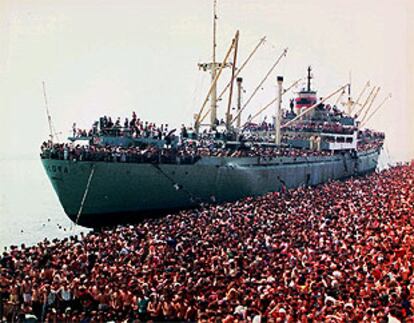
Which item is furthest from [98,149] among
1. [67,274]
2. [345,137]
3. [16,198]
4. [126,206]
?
[16,198]

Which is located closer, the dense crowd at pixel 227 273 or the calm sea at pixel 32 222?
the dense crowd at pixel 227 273

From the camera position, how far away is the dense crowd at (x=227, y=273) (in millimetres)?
14758

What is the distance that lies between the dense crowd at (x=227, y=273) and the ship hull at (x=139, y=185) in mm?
6569

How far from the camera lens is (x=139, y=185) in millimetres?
35719

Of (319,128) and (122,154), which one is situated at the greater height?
(319,128)

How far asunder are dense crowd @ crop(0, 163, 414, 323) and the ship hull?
6.57 meters

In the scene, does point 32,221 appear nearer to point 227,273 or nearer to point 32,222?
point 32,222

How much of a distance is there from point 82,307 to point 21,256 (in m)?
6.83

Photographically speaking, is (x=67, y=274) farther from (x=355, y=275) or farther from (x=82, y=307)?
(x=355, y=275)

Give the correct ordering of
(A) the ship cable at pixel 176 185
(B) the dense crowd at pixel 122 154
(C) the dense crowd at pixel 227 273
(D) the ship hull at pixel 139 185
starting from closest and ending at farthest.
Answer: (C) the dense crowd at pixel 227 273, (B) the dense crowd at pixel 122 154, (D) the ship hull at pixel 139 185, (A) the ship cable at pixel 176 185

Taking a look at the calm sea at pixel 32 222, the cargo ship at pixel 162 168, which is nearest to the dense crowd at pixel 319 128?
the cargo ship at pixel 162 168

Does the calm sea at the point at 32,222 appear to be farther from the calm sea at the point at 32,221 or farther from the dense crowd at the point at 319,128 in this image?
the dense crowd at the point at 319,128

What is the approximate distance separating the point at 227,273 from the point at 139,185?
17.7 meters

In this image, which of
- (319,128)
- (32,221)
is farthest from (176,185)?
(319,128)
